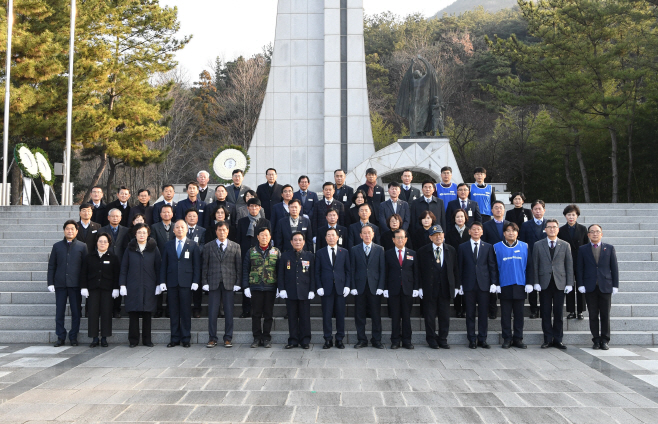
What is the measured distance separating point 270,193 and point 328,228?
1.68m

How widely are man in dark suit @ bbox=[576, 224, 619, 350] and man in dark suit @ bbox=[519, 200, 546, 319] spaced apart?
0.64m

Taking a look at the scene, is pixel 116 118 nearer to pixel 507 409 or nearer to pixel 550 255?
pixel 550 255

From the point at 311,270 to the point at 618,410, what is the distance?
3527 millimetres

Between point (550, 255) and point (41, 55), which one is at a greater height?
point (41, 55)

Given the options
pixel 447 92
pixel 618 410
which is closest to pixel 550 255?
pixel 618 410

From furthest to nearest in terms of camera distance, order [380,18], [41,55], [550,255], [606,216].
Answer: [380,18], [41,55], [606,216], [550,255]

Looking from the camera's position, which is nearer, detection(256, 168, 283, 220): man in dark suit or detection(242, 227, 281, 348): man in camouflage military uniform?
detection(242, 227, 281, 348): man in camouflage military uniform

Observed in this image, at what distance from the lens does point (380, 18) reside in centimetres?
4503

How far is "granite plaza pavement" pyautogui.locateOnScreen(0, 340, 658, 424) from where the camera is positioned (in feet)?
14.1

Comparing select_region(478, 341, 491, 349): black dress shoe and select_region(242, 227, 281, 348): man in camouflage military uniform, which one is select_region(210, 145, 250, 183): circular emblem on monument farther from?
select_region(478, 341, 491, 349): black dress shoe

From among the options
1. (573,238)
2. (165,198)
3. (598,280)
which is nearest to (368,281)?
(598,280)

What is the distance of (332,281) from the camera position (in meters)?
6.68

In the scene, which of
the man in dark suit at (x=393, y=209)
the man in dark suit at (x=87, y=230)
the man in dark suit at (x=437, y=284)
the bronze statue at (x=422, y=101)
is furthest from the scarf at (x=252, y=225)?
the bronze statue at (x=422, y=101)

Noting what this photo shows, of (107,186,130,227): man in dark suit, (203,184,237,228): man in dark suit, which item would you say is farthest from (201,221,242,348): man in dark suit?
(107,186,130,227): man in dark suit
